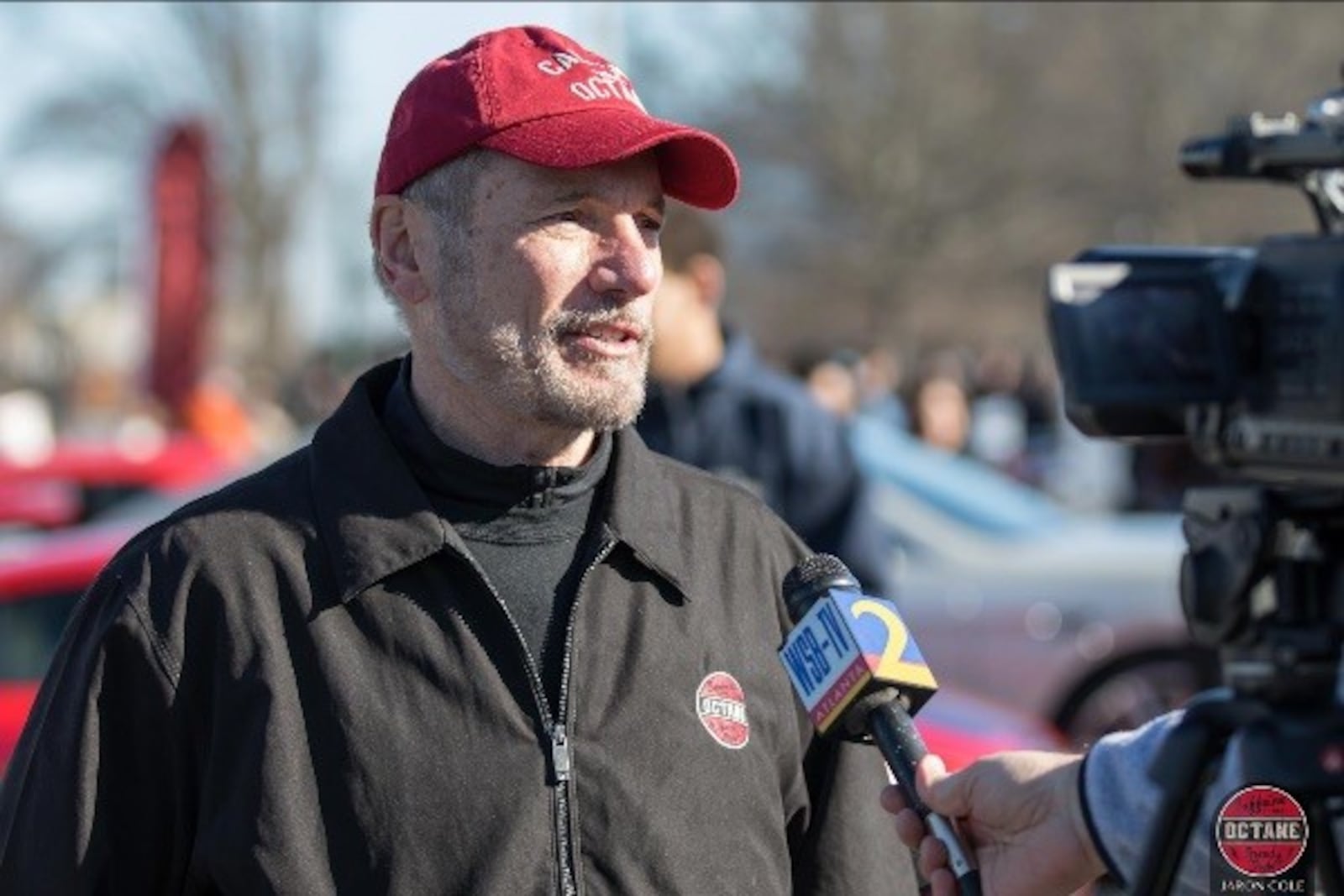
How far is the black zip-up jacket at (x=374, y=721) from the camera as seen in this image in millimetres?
2951

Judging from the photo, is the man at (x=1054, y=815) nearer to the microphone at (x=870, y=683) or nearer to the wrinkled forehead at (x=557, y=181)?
the microphone at (x=870, y=683)

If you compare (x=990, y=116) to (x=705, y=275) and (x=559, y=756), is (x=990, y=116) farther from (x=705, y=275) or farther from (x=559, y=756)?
(x=559, y=756)

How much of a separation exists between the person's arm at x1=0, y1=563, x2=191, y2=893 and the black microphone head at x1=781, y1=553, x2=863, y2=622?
2.37ft

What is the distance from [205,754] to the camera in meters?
2.97

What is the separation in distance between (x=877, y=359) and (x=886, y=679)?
19100 millimetres

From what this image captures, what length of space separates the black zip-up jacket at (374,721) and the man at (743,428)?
314cm

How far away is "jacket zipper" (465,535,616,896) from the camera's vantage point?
9.87 feet

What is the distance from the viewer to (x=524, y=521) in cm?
321

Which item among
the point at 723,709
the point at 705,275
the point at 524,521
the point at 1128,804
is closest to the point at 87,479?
the point at 705,275

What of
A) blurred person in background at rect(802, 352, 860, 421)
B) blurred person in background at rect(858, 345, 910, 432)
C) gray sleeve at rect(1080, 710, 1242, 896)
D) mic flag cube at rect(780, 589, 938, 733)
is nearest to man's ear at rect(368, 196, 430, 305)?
mic flag cube at rect(780, 589, 938, 733)

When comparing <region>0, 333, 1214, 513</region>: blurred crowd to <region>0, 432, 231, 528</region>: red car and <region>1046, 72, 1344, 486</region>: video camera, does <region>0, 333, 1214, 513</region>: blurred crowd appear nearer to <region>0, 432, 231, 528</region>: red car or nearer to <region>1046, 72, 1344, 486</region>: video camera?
<region>0, 432, 231, 528</region>: red car

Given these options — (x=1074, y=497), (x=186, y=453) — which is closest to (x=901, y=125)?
(x=1074, y=497)

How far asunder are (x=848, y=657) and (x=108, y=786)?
2.86 feet

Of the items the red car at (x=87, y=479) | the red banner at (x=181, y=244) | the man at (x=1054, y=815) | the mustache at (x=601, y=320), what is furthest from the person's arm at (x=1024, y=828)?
the red banner at (x=181, y=244)
